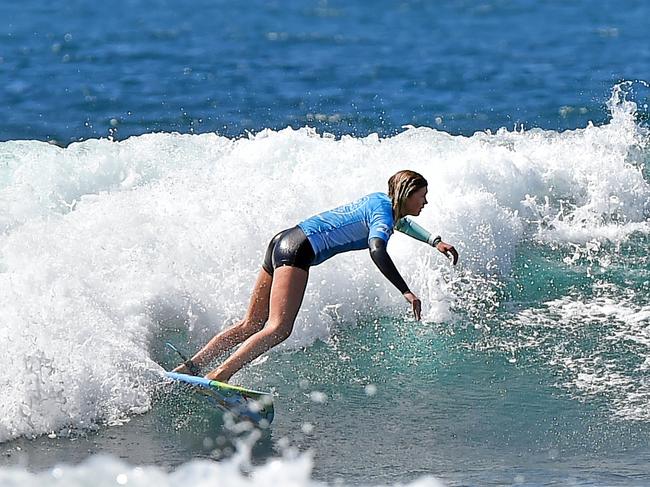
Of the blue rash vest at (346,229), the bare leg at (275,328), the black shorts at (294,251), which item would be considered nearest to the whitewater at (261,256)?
the bare leg at (275,328)

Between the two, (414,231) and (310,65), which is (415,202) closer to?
(414,231)

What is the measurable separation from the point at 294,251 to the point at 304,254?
69 millimetres

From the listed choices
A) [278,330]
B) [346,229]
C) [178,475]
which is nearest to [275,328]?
[278,330]

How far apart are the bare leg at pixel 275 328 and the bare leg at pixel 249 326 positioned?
0.29m

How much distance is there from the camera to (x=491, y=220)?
37.6ft

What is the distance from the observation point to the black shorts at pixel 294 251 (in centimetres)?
805

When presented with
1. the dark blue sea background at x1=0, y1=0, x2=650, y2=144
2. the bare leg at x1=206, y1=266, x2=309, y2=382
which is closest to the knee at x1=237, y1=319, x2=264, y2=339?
the bare leg at x1=206, y1=266, x2=309, y2=382

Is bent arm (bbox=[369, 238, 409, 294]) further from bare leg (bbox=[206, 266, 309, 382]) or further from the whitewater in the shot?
the whitewater

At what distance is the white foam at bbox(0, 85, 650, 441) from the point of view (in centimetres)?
848

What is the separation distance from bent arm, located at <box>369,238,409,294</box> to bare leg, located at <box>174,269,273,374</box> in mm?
882

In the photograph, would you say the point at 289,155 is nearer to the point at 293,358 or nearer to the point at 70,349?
the point at 293,358

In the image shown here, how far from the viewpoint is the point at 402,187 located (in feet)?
26.1

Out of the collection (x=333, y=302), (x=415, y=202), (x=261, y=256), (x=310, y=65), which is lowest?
(x=333, y=302)

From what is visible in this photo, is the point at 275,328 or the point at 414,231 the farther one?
the point at 414,231
